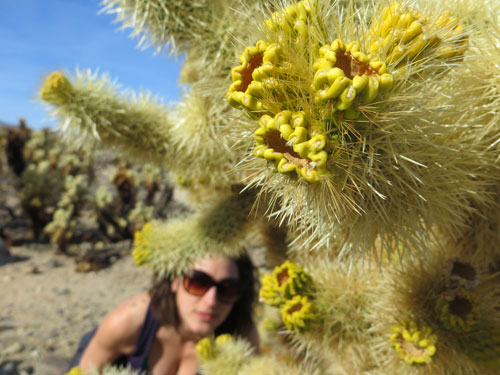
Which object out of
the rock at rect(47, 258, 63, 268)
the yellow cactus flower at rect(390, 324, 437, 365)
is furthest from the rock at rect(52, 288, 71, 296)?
the yellow cactus flower at rect(390, 324, 437, 365)

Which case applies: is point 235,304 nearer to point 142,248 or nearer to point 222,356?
point 222,356

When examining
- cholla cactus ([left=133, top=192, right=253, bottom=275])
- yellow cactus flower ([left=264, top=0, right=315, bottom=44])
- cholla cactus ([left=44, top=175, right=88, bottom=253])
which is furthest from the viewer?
cholla cactus ([left=44, top=175, right=88, bottom=253])

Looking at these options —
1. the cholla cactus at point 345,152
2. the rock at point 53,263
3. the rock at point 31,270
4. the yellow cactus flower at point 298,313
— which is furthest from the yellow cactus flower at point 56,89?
the rock at point 53,263

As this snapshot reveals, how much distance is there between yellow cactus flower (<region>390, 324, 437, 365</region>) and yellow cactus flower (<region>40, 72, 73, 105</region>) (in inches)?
61.1

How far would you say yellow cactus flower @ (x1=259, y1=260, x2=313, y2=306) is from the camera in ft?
4.12

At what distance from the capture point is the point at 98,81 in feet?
5.67

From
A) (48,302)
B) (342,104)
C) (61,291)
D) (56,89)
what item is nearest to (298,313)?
(342,104)

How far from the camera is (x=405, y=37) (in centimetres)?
64

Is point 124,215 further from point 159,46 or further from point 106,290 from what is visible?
point 159,46

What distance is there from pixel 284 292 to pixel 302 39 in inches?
34.3

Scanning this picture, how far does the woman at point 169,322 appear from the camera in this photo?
2414mm

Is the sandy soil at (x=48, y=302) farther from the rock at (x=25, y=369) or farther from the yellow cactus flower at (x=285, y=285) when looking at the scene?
the yellow cactus flower at (x=285, y=285)

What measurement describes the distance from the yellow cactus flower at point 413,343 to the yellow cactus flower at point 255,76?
0.83m

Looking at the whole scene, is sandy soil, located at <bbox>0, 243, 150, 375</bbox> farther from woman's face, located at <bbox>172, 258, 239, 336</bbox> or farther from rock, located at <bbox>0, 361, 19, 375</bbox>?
woman's face, located at <bbox>172, 258, 239, 336</bbox>
